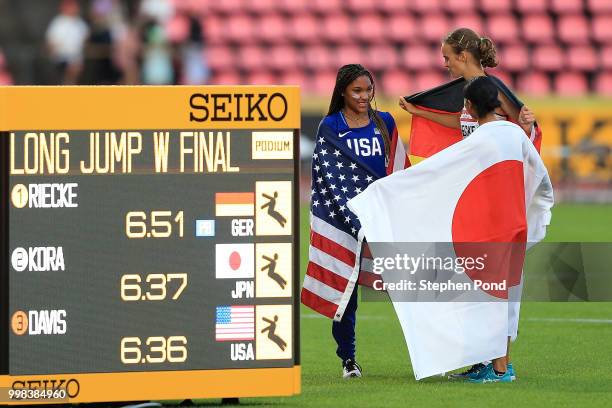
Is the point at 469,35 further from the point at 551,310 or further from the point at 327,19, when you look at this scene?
the point at 327,19

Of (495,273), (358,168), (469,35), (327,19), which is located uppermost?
(327,19)

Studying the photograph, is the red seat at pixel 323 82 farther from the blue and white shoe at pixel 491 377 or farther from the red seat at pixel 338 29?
the blue and white shoe at pixel 491 377

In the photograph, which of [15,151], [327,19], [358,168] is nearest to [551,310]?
[358,168]

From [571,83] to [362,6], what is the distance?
14.3 ft

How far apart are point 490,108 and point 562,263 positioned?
5.91 m

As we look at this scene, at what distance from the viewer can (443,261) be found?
27.0 ft

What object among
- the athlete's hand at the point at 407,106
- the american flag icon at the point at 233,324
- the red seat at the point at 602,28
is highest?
the red seat at the point at 602,28

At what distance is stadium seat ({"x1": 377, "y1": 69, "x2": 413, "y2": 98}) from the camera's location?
1067 inches

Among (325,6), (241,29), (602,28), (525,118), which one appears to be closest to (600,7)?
(602,28)

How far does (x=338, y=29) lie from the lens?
2819 centimetres

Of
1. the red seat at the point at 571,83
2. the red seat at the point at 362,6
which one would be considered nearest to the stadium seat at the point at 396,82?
the red seat at the point at 362,6

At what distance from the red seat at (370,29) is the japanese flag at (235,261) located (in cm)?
2143

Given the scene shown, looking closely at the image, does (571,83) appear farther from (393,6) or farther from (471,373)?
(471,373)

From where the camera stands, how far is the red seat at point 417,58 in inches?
1081
